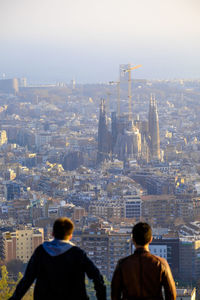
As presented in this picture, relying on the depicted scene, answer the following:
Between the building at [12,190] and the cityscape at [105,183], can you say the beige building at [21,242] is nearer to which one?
the cityscape at [105,183]

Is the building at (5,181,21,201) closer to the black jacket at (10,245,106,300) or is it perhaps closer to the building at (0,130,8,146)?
the building at (0,130,8,146)

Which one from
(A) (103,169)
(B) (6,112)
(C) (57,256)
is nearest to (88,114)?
(B) (6,112)

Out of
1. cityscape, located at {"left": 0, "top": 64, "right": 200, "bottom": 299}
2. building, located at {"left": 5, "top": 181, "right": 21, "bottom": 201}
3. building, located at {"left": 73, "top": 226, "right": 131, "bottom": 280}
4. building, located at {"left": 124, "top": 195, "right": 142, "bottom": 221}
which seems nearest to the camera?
building, located at {"left": 73, "top": 226, "right": 131, "bottom": 280}

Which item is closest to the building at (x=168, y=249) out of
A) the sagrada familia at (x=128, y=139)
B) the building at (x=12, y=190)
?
the building at (x=12, y=190)

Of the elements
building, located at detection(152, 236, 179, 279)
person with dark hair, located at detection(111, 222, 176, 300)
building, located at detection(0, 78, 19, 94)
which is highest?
person with dark hair, located at detection(111, 222, 176, 300)

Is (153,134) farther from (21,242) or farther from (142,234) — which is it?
(142,234)

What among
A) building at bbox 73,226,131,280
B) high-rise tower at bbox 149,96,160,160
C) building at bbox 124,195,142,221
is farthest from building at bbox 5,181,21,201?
high-rise tower at bbox 149,96,160,160

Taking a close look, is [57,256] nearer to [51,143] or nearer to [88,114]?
[51,143]
